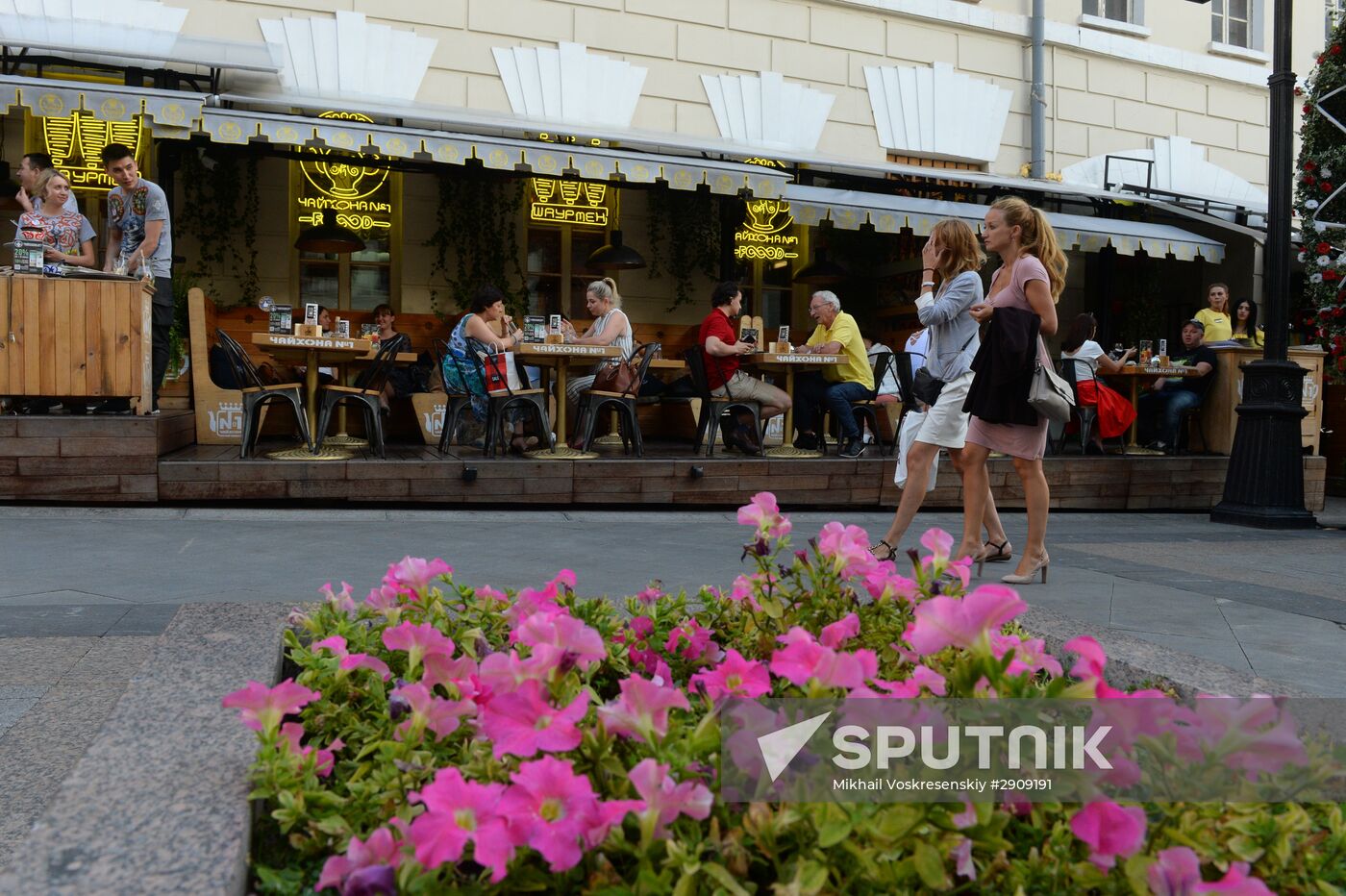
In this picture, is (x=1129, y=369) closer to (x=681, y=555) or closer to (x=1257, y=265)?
(x=1257, y=265)

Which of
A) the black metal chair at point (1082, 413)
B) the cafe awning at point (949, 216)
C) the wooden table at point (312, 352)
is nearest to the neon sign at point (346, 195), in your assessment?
the wooden table at point (312, 352)

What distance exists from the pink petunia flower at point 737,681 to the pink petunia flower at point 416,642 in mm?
363

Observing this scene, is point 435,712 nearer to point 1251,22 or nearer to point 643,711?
point 643,711

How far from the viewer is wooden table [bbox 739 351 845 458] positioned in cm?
929

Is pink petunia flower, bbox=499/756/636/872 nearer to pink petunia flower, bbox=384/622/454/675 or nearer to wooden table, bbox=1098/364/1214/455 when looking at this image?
pink petunia flower, bbox=384/622/454/675

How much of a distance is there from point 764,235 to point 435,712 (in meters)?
13.3

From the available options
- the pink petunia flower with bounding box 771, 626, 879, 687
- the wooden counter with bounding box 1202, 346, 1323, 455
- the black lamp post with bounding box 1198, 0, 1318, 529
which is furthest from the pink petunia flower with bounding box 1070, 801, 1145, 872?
the wooden counter with bounding box 1202, 346, 1323, 455

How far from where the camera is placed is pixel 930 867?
102 cm

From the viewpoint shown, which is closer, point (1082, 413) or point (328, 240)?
point (1082, 413)

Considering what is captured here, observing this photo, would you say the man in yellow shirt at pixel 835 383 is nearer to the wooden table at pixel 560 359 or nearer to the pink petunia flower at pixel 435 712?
the wooden table at pixel 560 359

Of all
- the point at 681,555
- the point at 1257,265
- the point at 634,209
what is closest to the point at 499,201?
the point at 634,209

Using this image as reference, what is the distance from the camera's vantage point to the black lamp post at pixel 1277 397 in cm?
872

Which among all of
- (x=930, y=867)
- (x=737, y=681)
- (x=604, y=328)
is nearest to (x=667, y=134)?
(x=604, y=328)

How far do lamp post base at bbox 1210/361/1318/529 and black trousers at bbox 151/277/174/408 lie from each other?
803cm
